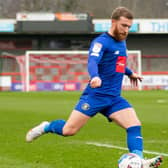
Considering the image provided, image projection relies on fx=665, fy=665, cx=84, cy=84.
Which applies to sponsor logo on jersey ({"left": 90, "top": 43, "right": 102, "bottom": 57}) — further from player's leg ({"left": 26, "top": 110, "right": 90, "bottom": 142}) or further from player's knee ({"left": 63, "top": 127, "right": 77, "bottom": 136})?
player's knee ({"left": 63, "top": 127, "right": 77, "bottom": 136})

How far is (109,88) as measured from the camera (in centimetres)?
754

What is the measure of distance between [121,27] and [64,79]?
34.3 metres

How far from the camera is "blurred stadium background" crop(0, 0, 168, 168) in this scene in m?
9.61

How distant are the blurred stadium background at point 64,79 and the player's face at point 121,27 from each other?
1638 millimetres

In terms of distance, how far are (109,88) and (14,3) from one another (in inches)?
2532

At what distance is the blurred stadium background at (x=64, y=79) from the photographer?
378 inches

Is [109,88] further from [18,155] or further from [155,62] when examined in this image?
[155,62]

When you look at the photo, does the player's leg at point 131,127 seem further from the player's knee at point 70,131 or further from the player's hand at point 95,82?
the player's hand at point 95,82

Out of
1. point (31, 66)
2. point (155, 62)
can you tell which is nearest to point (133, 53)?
point (31, 66)

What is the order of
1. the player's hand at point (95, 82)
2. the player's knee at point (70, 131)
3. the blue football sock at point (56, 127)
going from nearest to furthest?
1. the player's hand at point (95, 82)
2. the player's knee at point (70, 131)
3. the blue football sock at point (56, 127)

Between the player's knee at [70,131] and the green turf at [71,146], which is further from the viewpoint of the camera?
the green turf at [71,146]

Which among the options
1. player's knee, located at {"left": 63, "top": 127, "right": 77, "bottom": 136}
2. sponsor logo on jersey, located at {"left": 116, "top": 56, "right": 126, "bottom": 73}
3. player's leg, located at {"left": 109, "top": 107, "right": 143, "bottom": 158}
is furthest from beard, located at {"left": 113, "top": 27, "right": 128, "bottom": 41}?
player's knee, located at {"left": 63, "top": 127, "right": 77, "bottom": 136}

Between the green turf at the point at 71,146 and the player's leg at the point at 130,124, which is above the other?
the player's leg at the point at 130,124

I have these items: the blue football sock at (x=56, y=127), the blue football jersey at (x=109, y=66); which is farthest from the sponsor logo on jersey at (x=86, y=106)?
the blue football sock at (x=56, y=127)
